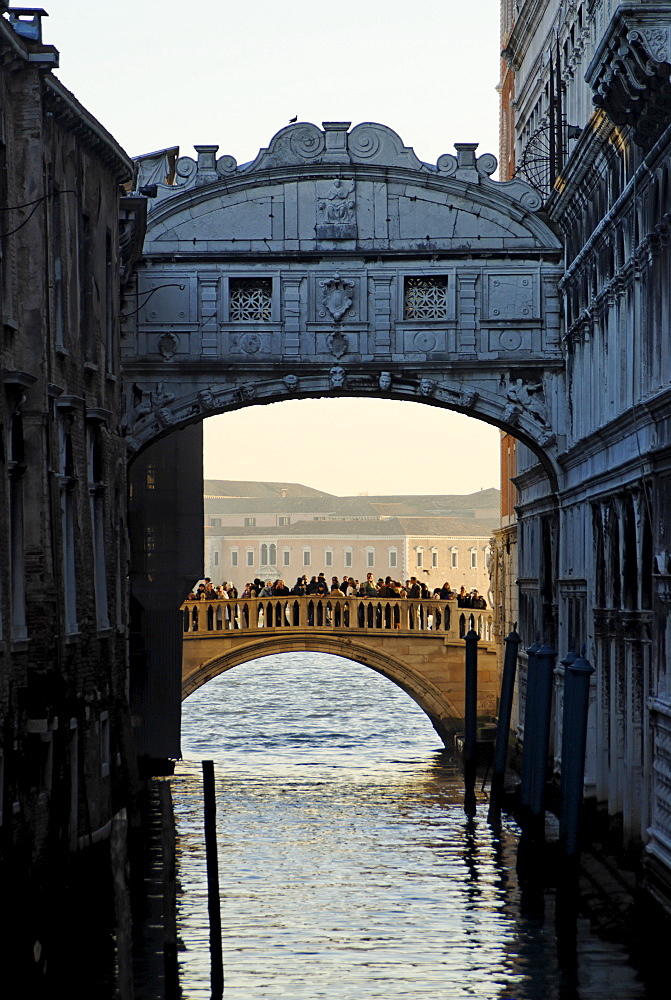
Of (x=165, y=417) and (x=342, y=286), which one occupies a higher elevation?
(x=342, y=286)

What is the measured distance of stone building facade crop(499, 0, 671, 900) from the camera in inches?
549

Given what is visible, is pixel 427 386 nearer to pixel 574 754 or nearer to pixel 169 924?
pixel 574 754

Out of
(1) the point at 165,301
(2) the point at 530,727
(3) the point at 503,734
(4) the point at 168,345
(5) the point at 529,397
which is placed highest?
(1) the point at 165,301

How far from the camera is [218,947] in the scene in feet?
38.6

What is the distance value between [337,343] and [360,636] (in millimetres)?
13263

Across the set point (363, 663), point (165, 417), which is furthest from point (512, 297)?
point (363, 663)

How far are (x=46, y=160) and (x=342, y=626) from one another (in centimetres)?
2024

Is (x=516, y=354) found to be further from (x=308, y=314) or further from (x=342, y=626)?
(x=342, y=626)

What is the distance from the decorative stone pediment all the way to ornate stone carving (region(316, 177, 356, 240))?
6.38 m

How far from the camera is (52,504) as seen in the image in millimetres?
13828

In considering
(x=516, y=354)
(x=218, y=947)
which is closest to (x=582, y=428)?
(x=516, y=354)

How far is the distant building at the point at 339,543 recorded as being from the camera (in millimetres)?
105062

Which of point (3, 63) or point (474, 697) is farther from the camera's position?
point (474, 697)

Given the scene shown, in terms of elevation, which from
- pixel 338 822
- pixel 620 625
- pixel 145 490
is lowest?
pixel 338 822
